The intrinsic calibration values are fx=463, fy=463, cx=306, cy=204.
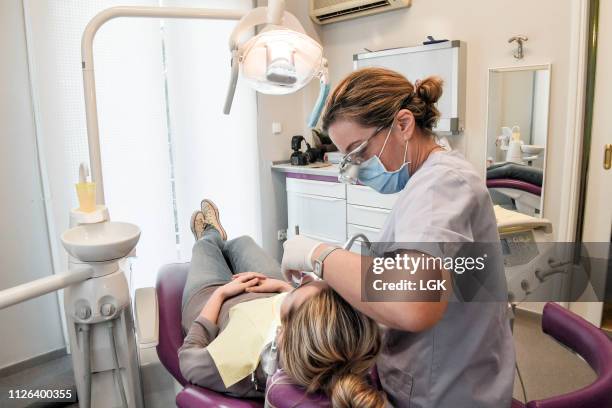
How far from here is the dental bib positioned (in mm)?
1275

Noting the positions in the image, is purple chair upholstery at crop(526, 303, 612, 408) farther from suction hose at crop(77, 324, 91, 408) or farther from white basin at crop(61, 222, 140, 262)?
suction hose at crop(77, 324, 91, 408)

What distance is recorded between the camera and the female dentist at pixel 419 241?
2.65ft

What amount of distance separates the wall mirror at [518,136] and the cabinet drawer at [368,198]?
24.5 inches

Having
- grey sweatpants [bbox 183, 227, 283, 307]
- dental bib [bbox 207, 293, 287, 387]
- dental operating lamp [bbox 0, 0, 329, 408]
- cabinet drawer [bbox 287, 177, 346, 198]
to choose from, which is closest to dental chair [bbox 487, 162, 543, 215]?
cabinet drawer [bbox 287, 177, 346, 198]

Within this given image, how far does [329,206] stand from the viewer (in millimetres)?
3316

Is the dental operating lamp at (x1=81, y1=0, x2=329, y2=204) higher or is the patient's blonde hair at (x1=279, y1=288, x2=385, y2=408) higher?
the dental operating lamp at (x1=81, y1=0, x2=329, y2=204)

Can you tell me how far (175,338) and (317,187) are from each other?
190 cm

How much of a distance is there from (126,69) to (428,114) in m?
2.19

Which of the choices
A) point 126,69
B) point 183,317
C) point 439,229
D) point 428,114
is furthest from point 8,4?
point 439,229

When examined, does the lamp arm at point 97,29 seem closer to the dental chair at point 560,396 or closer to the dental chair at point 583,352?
the dental chair at point 560,396

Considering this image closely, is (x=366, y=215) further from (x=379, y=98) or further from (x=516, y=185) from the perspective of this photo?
(x=379, y=98)

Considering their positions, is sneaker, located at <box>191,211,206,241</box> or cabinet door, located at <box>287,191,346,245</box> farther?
cabinet door, located at <box>287,191,346,245</box>

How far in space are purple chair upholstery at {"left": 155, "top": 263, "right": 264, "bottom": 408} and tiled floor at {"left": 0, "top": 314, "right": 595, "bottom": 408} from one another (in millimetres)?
792

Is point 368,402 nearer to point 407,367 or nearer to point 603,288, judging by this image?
point 407,367
